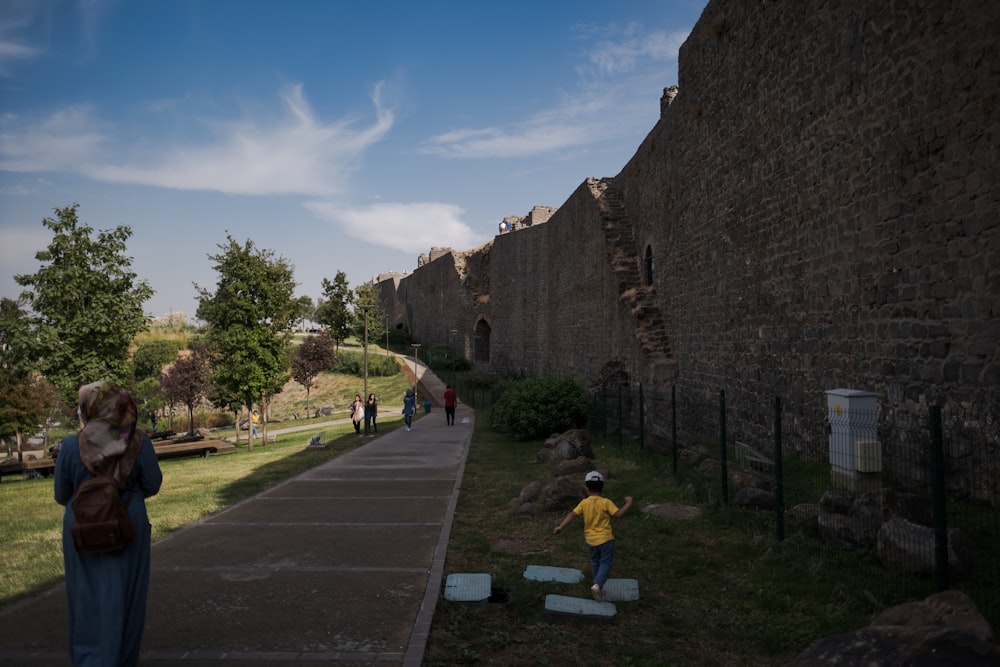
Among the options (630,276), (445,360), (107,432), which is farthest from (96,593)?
(445,360)

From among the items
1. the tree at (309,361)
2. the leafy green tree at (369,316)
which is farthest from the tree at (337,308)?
the tree at (309,361)

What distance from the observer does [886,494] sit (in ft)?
18.7

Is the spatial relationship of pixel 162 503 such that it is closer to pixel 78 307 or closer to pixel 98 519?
pixel 98 519

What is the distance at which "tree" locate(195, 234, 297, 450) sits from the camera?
21203mm

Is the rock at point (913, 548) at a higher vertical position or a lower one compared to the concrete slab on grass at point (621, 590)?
higher

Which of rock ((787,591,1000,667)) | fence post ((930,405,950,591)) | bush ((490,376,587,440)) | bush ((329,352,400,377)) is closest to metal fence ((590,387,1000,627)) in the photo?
fence post ((930,405,950,591))

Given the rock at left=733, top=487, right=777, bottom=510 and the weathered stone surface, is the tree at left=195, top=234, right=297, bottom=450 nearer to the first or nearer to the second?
the weathered stone surface

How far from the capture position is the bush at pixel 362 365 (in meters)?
42.6

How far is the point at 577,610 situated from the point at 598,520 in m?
0.75

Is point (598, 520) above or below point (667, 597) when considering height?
above

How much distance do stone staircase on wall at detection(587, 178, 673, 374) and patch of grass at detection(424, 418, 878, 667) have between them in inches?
363

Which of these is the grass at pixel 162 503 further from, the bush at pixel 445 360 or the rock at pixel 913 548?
the bush at pixel 445 360

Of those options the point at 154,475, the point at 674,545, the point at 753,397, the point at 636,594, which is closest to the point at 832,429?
the point at 674,545

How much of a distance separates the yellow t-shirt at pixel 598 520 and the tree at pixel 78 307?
16951 mm
